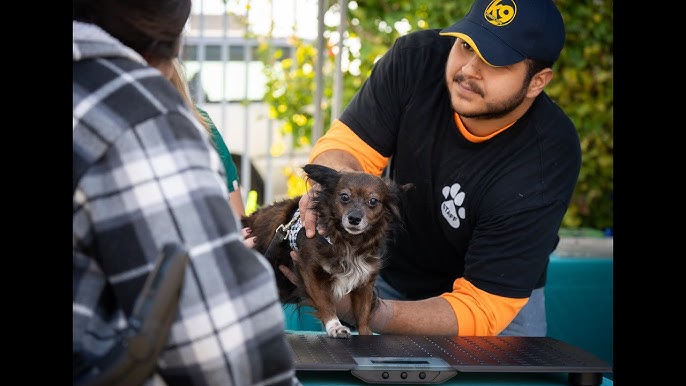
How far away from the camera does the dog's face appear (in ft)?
8.32

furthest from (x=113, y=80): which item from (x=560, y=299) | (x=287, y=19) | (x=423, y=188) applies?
(x=287, y=19)

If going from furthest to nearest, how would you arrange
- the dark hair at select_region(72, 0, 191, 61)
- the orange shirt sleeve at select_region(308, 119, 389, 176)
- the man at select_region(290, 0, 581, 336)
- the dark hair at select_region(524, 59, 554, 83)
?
the orange shirt sleeve at select_region(308, 119, 389, 176) < the dark hair at select_region(524, 59, 554, 83) < the man at select_region(290, 0, 581, 336) < the dark hair at select_region(72, 0, 191, 61)

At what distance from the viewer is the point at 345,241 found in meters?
2.59

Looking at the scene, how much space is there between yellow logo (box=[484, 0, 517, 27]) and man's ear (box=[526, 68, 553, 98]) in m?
0.23

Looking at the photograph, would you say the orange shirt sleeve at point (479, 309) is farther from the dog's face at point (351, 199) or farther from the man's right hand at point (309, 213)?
the man's right hand at point (309, 213)

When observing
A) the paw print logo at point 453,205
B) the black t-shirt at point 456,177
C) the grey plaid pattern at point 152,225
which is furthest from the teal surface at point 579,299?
the grey plaid pattern at point 152,225

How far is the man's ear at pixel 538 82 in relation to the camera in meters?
2.95

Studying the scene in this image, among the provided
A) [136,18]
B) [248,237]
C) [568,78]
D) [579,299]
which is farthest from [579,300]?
[136,18]

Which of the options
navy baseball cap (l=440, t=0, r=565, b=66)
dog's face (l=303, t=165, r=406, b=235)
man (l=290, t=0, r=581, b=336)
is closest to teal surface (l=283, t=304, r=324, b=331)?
man (l=290, t=0, r=581, b=336)

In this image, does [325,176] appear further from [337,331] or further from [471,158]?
[471,158]

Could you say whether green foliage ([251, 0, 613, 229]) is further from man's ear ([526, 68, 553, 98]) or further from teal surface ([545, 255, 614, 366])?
man's ear ([526, 68, 553, 98])

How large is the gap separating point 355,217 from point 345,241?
Result: 0.11m

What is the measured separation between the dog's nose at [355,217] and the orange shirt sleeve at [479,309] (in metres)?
0.43
